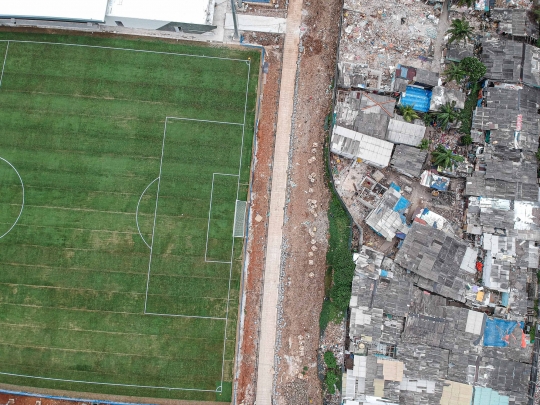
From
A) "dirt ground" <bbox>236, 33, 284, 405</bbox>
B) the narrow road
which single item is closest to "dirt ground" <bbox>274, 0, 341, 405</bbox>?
"dirt ground" <bbox>236, 33, 284, 405</bbox>

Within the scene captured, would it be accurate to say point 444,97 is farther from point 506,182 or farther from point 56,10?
point 56,10

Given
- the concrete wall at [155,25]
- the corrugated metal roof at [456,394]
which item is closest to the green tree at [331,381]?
the corrugated metal roof at [456,394]

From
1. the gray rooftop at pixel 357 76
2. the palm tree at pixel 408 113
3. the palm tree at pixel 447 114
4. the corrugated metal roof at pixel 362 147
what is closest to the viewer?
the palm tree at pixel 447 114

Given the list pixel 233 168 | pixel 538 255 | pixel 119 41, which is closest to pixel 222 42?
Answer: pixel 119 41

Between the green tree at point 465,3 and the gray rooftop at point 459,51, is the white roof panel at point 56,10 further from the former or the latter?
the green tree at point 465,3

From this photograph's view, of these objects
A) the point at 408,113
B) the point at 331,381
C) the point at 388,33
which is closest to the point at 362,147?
the point at 408,113
